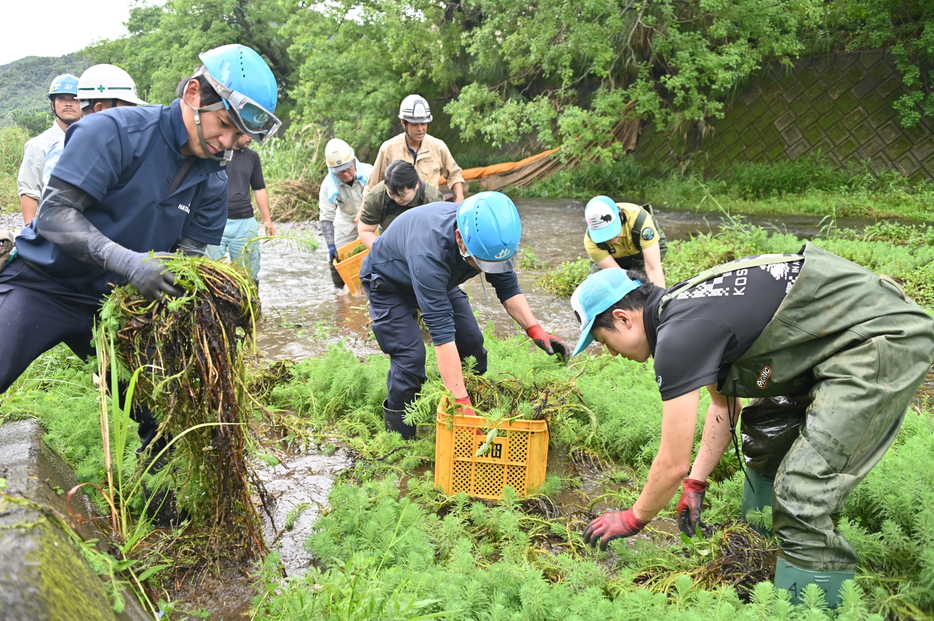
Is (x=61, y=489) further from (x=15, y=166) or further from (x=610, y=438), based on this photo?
(x=15, y=166)

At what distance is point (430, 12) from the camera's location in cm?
1708

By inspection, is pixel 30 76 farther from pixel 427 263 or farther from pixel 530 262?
pixel 427 263

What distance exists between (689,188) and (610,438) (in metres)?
11.3

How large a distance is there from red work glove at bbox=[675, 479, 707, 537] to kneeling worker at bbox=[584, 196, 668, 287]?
2171 millimetres

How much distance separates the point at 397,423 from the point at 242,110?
2094mm

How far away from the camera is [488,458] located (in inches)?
128

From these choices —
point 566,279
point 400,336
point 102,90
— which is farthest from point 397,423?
point 566,279

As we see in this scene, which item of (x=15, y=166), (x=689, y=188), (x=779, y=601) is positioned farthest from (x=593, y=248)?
(x=15, y=166)

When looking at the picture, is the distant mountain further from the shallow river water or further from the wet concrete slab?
the wet concrete slab

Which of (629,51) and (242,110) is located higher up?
(629,51)

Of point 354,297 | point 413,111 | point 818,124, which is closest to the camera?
point 413,111

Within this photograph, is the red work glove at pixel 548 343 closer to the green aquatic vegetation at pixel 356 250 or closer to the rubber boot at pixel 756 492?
the rubber boot at pixel 756 492

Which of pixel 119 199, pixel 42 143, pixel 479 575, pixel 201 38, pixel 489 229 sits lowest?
pixel 479 575

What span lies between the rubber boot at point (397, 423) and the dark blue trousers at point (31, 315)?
4.93 ft
